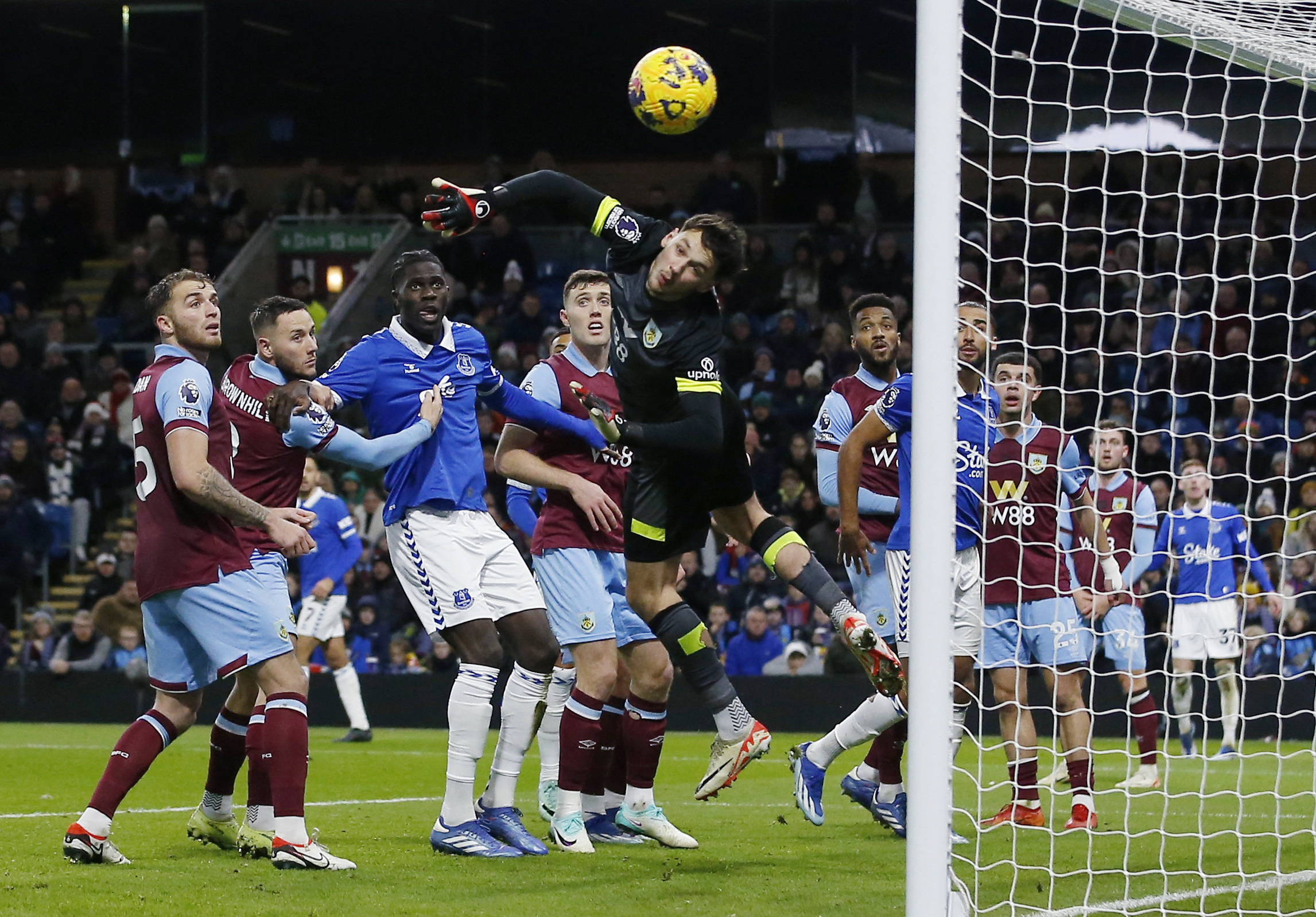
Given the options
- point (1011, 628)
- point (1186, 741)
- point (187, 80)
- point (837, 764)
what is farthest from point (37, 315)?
point (1011, 628)

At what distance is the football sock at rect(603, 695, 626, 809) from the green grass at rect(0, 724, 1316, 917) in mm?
365

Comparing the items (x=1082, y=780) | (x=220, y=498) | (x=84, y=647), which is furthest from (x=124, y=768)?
(x=84, y=647)

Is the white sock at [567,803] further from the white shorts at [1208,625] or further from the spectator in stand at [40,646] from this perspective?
the spectator in stand at [40,646]

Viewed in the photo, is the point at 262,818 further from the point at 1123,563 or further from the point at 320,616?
the point at 1123,563

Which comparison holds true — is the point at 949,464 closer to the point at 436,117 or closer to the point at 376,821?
the point at 376,821

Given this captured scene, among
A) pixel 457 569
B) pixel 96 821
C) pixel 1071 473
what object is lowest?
pixel 96 821

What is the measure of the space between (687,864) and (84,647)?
11.7m

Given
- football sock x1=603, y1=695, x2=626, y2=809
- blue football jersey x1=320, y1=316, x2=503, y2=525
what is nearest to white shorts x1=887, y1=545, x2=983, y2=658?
football sock x1=603, y1=695, x2=626, y2=809

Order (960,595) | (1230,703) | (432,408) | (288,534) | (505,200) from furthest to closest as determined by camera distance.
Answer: (1230,703) → (960,595) → (432,408) → (288,534) → (505,200)

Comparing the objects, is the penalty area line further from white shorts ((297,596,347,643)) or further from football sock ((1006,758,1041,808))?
white shorts ((297,596,347,643))

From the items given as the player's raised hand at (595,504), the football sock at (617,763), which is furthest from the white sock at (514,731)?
the player's raised hand at (595,504)

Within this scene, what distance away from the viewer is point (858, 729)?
7.15m

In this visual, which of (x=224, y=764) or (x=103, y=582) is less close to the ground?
(x=224, y=764)

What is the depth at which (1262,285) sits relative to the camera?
1661 centimetres
